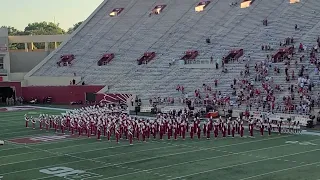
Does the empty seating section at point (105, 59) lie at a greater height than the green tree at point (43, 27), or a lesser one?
lesser

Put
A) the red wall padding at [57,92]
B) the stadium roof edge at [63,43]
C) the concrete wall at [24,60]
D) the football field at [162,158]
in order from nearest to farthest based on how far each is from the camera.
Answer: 1. the football field at [162,158]
2. the red wall padding at [57,92]
3. the stadium roof edge at [63,43]
4. the concrete wall at [24,60]

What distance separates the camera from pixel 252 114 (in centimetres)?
2305

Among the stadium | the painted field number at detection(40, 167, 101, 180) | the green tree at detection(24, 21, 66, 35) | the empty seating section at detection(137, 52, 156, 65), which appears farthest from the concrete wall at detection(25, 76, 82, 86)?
the green tree at detection(24, 21, 66, 35)

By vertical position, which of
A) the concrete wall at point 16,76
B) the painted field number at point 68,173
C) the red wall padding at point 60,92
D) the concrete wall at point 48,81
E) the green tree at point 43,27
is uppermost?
the green tree at point 43,27

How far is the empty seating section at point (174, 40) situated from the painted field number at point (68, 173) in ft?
47.8

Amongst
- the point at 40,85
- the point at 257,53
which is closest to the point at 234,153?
the point at 257,53

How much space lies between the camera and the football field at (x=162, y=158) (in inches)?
502

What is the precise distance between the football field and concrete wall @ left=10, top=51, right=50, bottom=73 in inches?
920

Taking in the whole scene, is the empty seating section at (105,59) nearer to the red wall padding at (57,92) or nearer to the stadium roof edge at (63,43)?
the red wall padding at (57,92)

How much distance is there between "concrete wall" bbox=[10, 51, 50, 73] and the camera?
42.2 meters

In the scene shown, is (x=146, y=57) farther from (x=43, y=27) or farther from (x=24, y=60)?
(x=43, y=27)

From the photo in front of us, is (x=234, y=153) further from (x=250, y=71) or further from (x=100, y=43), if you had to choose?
(x=100, y=43)

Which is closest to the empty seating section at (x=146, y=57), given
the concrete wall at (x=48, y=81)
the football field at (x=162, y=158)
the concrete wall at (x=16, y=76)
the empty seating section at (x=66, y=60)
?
the concrete wall at (x=48, y=81)

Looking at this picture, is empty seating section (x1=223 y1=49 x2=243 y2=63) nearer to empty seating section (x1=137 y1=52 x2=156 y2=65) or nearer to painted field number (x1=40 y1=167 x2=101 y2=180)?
empty seating section (x1=137 y1=52 x2=156 y2=65)
